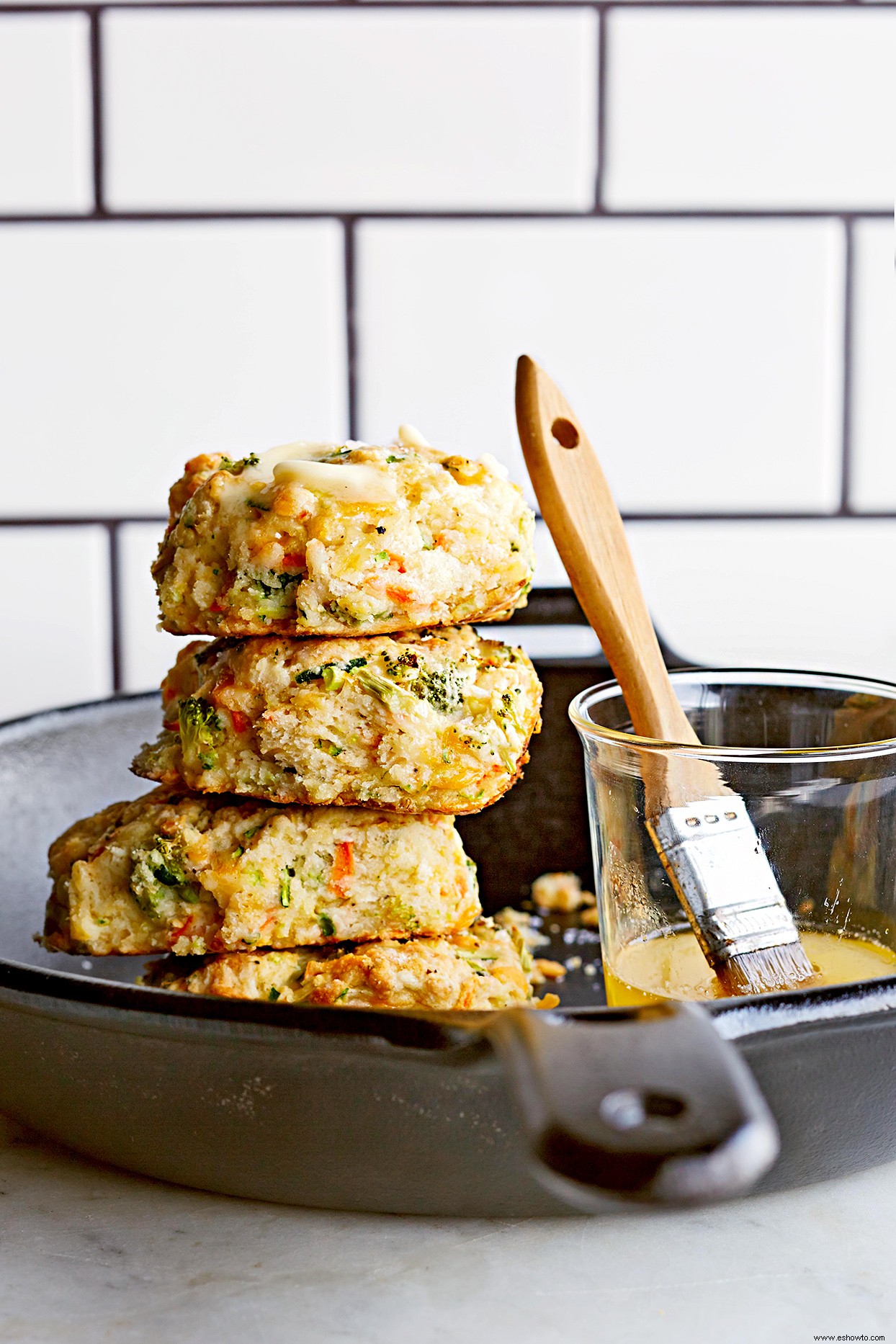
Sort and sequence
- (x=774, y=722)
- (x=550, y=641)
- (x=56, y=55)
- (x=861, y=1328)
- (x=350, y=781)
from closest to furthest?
(x=861, y=1328)
(x=350, y=781)
(x=774, y=722)
(x=550, y=641)
(x=56, y=55)

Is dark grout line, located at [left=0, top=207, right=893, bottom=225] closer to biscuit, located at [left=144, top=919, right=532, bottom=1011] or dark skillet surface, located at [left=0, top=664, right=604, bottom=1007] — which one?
dark skillet surface, located at [left=0, top=664, right=604, bottom=1007]

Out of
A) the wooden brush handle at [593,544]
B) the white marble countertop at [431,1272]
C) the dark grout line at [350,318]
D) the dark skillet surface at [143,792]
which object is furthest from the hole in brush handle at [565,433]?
the dark grout line at [350,318]

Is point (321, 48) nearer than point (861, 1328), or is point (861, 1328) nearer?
point (861, 1328)

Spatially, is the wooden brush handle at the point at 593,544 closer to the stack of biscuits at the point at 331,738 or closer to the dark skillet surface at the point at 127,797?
the stack of biscuits at the point at 331,738

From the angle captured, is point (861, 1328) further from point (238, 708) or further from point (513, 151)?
point (513, 151)

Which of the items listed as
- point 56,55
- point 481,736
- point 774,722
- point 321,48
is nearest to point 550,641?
point 774,722

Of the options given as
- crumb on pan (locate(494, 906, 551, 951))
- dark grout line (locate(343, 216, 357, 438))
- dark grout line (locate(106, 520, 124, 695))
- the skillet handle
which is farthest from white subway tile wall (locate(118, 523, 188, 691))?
the skillet handle
